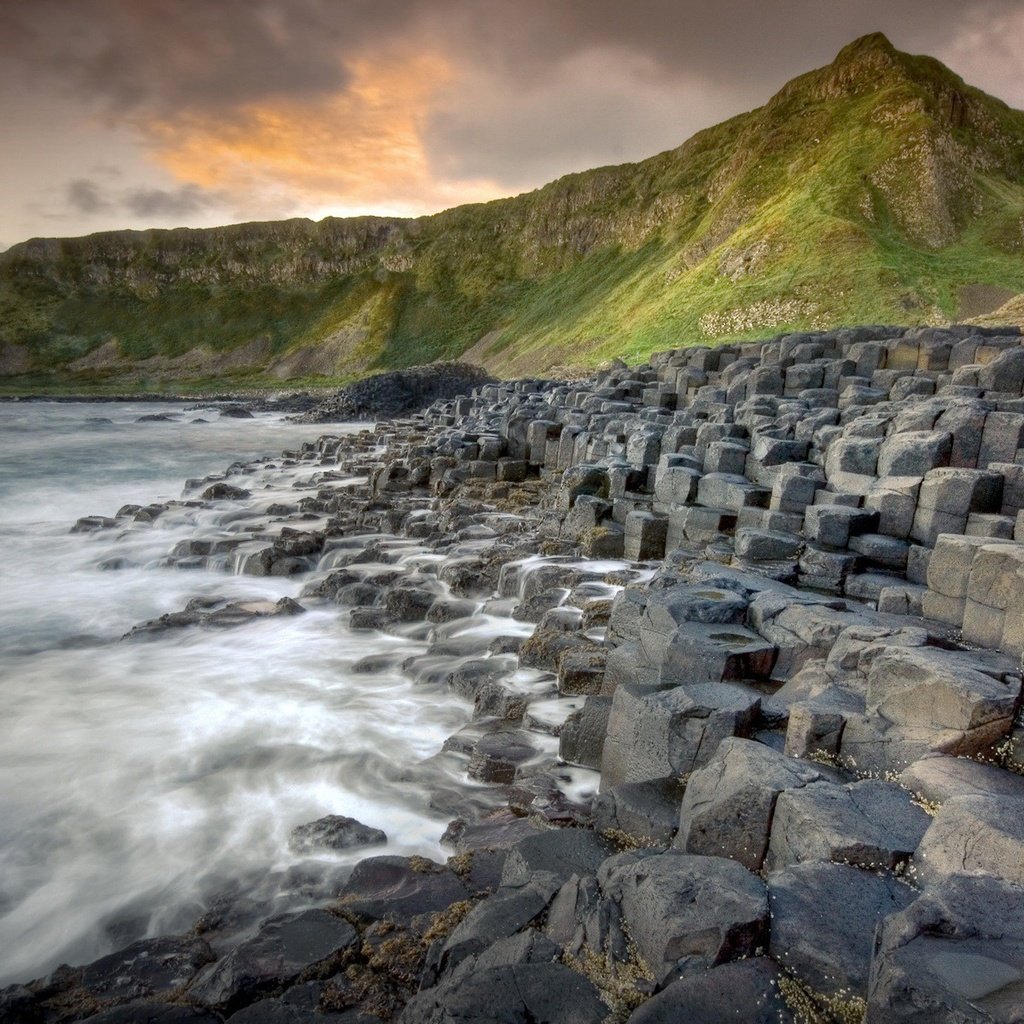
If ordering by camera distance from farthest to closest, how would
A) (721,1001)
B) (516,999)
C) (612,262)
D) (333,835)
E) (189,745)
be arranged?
(612,262) → (189,745) → (333,835) → (516,999) → (721,1001)

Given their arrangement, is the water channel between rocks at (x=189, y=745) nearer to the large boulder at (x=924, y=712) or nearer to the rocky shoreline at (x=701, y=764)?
the rocky shoreline at (x=701, y=764)

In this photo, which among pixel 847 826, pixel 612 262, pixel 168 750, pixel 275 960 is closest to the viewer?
pixel 847 826

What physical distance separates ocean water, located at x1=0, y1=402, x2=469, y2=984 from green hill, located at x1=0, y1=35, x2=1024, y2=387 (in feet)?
120

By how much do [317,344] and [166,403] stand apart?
3750 cm

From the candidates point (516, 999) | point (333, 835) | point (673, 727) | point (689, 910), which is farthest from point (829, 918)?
point (333, 835)

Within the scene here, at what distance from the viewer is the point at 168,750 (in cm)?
789

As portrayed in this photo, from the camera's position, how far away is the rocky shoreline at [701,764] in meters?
3.36

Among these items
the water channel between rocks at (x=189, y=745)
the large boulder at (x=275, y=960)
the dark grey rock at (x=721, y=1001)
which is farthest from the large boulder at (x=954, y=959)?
the water channel between rocks at (x=189, y=745)

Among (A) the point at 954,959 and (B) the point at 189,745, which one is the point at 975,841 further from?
(B) the point at 189,745

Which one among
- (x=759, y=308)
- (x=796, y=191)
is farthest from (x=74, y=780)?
(x=796, y=191)

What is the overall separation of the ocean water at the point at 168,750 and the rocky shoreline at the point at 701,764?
1.50ft

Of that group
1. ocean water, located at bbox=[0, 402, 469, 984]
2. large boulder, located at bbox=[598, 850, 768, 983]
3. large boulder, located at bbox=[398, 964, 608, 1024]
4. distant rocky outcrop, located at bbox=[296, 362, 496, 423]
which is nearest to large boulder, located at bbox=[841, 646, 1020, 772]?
large boulder, located at bbox=[598, 850, 768, 983]

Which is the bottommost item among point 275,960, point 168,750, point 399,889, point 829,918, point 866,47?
point 168,750

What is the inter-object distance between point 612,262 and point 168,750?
94.1 m
